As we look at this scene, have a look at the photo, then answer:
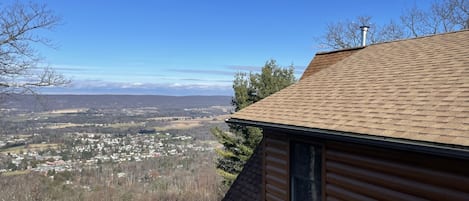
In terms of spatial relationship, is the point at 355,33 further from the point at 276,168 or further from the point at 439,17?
the point at 276,168

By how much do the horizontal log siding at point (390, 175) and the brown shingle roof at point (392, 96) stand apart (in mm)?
317

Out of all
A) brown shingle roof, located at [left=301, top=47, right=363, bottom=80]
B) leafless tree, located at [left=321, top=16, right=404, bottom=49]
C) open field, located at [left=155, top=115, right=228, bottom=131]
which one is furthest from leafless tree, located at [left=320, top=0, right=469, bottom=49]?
open field, located at [left=155, top=115, right=228, bottom=131]

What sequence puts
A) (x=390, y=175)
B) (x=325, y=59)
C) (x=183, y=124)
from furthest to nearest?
(x=183, y=124) < (x=325, y=59) < (x=390, y=175)

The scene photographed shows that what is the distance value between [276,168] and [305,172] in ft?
2.30

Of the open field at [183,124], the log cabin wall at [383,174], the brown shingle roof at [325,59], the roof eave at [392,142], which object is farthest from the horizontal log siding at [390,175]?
the open field at [183,124]

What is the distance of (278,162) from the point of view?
6199 millimetres

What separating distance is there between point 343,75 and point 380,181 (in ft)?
10.2

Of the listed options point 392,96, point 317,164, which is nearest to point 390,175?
point 392,96

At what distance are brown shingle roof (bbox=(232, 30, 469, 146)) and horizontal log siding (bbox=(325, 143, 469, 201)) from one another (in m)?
0.32

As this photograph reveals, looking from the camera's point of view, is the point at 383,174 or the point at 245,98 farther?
the point at 245,98

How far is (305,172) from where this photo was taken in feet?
18.6

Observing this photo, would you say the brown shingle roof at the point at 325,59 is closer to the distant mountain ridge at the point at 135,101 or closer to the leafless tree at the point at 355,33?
the leafless tree at the point at 355,33

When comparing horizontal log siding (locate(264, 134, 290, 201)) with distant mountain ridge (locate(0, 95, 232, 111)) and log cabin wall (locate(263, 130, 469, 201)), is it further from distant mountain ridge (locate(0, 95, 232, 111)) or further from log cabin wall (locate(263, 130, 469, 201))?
distant mountain ridge (locate(0, 95, 232, 111))

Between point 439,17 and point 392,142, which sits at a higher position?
point 439,17
